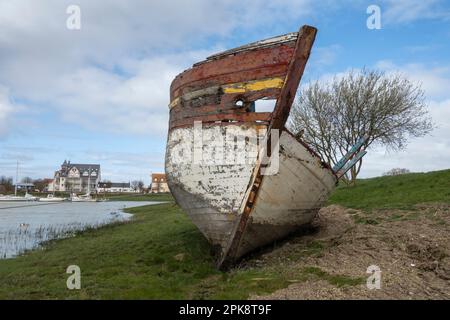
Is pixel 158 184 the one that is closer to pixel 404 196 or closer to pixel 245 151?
pixel 404 196

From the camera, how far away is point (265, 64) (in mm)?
7781

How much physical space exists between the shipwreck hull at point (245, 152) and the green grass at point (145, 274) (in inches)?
31.1

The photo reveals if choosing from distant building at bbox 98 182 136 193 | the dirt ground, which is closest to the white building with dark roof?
distant building at bbox 98 182 136 193

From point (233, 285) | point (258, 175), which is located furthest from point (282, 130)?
point (233, 285)

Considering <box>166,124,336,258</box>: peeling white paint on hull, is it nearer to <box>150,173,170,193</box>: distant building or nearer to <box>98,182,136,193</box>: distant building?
<box>150,173,170,193</box>: distant building

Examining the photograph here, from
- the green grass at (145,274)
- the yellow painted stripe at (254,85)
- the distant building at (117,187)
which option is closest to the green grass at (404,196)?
the green grass at (145,274)

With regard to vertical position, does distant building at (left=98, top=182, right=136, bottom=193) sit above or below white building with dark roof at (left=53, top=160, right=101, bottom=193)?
below

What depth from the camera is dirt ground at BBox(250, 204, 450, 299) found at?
6273 millimetres

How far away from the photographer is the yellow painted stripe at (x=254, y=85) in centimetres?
763

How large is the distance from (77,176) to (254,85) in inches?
4717

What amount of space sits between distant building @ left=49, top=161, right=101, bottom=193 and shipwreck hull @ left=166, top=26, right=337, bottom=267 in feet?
379

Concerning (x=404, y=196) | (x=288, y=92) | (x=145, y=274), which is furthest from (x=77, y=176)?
(x=288, y=92)
